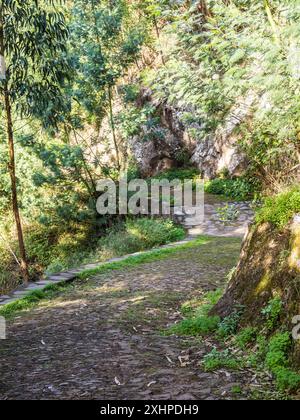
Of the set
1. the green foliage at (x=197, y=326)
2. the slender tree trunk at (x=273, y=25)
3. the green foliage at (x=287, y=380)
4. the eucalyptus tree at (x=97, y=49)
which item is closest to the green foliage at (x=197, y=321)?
the green foliage at (x=197, y=326)

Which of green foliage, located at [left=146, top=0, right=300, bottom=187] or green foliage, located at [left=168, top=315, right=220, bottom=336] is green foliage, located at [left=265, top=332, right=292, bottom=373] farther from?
green foliage, located at [left=146, top=0, right=300, bottom=187]

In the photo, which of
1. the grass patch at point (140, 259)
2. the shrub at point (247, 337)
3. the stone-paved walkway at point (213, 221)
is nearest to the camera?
the shrub at point (247, 337)

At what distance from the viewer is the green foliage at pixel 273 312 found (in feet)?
12.8

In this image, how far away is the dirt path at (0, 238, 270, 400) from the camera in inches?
140

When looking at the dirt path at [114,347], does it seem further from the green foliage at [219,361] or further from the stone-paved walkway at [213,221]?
the stone-paved walkway at [213,221]

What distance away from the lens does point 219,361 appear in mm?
3895

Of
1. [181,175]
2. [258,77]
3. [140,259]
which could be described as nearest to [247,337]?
[258,77]

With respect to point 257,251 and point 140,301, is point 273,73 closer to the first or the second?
point 257,251

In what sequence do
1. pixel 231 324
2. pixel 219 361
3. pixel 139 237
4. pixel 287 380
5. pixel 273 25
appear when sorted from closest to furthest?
pixel 287 380 → pixel 219 361 → pixel 231 324 → pixel 273 25 → pixel 139 237

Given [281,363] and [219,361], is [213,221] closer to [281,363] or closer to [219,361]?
[219,361]

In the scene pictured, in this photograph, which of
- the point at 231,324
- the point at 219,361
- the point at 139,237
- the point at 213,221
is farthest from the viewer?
the point at 213,221

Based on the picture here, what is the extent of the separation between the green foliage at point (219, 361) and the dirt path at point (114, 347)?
94 millimetres

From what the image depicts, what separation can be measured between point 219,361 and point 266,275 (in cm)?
105
